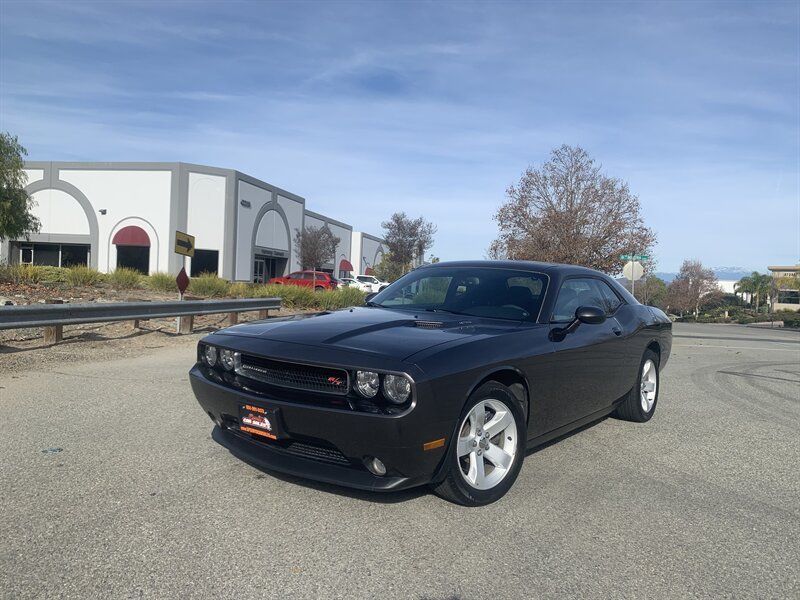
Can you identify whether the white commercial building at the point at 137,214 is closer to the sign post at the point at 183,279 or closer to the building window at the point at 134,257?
the building window at the point at 134,257

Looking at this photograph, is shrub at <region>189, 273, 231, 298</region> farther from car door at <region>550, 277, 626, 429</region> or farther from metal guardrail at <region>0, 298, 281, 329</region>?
car door at <region>550, 277, 626, 429</region>

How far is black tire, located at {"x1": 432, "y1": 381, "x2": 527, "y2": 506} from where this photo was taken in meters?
3.43

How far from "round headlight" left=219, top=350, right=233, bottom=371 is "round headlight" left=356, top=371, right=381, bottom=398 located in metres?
1.04

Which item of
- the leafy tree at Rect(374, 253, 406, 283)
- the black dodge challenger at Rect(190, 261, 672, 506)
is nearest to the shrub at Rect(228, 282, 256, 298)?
the black dodge challenger at Rect(190, 261, 672, 506)

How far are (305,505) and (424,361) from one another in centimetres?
108

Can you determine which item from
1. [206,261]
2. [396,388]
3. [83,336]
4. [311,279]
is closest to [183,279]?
[83,336]

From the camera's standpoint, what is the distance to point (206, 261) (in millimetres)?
39312

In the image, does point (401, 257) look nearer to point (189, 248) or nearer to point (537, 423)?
point (189, 248)

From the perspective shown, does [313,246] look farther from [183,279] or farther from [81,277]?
[183,279]

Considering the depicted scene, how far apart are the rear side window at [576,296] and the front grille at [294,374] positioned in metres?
1.88

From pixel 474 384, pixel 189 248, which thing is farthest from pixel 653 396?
pixel 189 248

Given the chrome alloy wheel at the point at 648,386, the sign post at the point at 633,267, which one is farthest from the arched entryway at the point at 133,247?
the chrome alloy wheel at the point at 648,386

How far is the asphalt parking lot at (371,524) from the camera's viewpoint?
9.01ft

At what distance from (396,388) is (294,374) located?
2.09ft
